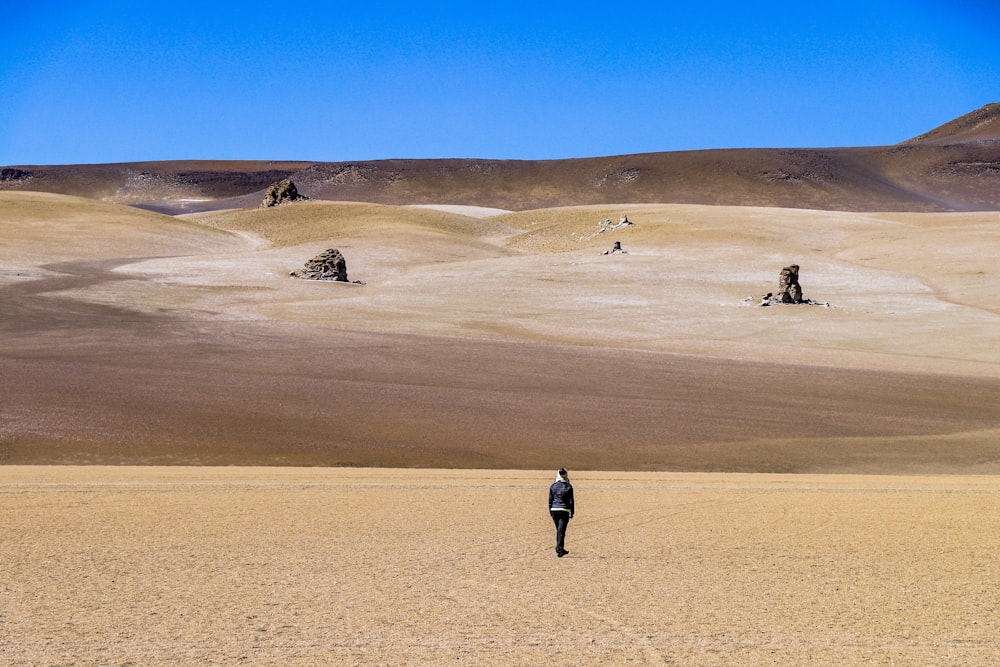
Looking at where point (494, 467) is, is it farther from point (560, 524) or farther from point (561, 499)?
point (561, 499)

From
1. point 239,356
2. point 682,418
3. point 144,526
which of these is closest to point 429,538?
point 144,526

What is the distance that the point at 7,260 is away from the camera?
55375 millimetres

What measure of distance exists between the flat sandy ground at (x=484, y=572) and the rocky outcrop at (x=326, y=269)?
34032 millimetres

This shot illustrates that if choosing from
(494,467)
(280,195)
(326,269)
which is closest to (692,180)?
(280,195)

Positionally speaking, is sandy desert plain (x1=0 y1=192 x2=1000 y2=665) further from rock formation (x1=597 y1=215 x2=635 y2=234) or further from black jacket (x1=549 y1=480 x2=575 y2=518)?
rock formation (x1=597 y1=215 x2=635 y2=234)

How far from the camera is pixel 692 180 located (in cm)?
16850

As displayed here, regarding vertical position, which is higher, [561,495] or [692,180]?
[692,180]

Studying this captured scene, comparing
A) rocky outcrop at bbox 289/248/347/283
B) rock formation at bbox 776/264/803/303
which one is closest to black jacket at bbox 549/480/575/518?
rock formation at bbox 776/264/803/303

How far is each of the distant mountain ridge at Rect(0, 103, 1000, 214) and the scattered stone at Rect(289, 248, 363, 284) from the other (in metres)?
98.4

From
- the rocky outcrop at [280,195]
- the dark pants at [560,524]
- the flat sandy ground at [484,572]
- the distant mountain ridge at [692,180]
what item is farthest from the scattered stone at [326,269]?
the distant mountain ridge at [692,180]

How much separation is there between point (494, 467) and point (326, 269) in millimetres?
33171

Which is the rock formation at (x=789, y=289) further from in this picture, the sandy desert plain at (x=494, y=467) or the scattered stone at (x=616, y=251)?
the scattered stone at (x=616, y=251)

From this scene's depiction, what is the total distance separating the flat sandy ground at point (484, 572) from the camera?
9203mm

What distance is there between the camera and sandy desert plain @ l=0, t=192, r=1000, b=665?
32.4 feet
